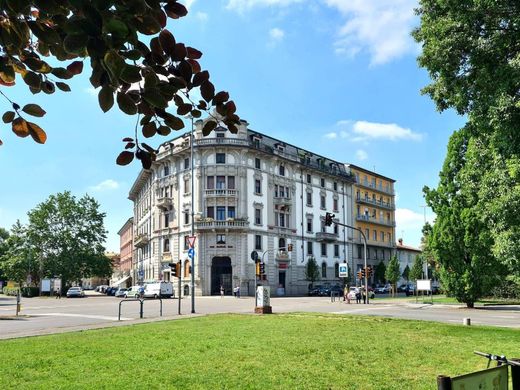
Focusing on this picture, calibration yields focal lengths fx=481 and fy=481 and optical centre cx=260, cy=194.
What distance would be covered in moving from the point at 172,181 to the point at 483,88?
50.4 metres

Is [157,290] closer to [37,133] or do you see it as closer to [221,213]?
[221,213]

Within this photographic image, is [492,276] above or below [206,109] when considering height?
below

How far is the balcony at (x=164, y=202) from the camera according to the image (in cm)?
5993

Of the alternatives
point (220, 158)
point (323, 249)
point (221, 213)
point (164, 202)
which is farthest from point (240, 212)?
point (323, 249)

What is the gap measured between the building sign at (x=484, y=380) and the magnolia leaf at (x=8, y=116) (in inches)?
120

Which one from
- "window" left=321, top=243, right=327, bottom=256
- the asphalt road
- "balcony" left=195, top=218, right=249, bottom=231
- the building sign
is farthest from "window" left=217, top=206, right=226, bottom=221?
the building sign

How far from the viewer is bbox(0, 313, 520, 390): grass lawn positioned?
7.43 metres

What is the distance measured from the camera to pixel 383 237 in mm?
81750

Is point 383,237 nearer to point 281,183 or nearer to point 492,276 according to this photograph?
point 281,183

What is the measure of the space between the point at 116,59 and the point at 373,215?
260ft

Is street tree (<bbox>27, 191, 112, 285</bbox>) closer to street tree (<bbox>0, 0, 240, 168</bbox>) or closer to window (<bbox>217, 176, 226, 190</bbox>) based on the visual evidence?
window (<bbox>217, 176, 226, 190</bbox>)

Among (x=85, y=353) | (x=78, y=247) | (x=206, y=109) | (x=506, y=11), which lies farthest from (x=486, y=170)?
(x=78, y=247)

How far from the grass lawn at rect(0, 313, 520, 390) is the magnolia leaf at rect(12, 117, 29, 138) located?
17.7ft

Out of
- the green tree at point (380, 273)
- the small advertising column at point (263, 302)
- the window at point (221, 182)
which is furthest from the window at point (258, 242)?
the small advertising column at point (263, 302)
